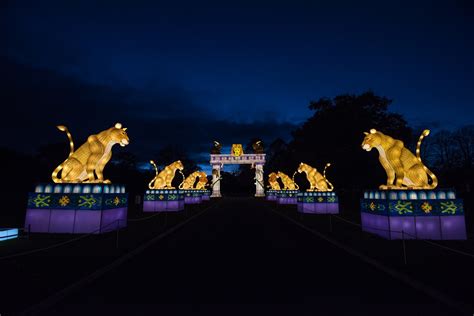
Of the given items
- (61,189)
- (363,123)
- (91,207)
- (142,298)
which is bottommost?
(142,298)

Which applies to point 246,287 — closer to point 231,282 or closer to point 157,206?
point 231,282

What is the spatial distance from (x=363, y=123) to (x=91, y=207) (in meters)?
21.0

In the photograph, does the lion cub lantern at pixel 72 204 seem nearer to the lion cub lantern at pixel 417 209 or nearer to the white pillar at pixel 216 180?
the lion cub lantern at pixel 417 209

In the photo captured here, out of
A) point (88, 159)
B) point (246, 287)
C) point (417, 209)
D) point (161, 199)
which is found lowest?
point (246, 287)

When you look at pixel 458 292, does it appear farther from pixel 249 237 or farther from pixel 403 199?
pixel 249 237

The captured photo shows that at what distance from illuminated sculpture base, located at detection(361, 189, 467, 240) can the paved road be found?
2.55 meters

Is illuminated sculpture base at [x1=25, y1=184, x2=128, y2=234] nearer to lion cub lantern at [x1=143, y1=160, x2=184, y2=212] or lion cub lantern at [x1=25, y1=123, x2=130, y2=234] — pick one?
lion cub lantern at [x1=25, y1=123, x2=130, y2=234]

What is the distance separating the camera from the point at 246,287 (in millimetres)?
3881

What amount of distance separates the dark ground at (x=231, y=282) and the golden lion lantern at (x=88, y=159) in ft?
10.2

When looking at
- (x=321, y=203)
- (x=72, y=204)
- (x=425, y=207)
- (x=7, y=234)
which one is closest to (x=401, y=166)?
(x=425, y=207)

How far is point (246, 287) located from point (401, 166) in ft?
22.4

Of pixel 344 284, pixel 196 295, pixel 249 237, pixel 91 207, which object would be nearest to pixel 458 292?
pixel 344 284

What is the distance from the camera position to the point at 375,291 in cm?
375

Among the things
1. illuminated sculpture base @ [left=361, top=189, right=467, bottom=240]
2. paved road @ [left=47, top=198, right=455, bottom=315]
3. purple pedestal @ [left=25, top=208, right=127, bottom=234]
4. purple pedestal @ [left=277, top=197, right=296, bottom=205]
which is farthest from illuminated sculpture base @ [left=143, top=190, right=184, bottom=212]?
illuminated sculpture base @ [left=361, top=189, right=467, bottom=240]
